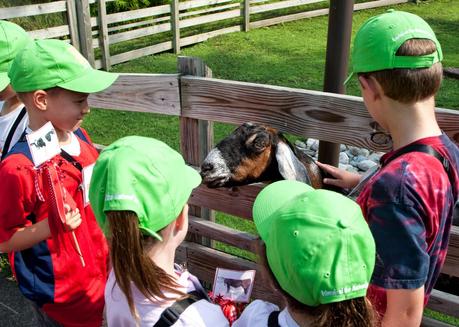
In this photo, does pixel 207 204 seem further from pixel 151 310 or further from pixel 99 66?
pixel 99 66

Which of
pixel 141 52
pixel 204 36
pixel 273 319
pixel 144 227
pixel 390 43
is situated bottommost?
pixel 141 52

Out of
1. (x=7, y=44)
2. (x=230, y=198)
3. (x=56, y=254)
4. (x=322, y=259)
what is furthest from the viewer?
(x=230, y=198)

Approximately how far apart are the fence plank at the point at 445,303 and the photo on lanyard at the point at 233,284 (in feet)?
3.70

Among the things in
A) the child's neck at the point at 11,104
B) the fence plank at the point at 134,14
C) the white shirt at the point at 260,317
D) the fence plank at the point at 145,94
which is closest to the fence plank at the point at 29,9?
the fence plank at the point at 134,14

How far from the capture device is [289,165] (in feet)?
8.66

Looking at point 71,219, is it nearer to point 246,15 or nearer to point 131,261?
point 131,261

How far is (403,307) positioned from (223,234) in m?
1.97

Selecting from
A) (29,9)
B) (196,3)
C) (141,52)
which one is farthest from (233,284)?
(196,3)

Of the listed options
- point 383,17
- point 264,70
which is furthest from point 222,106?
point 264,70

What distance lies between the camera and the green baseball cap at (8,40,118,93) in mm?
2348

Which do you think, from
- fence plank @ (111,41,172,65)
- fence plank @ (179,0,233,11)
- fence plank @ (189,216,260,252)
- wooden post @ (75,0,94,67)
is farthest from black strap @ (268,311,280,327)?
fence plank @ (179,0,233,11)

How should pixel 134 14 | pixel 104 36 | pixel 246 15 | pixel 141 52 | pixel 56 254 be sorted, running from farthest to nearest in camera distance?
pixel 246 15, pixel 134 14, pixel 141 52, pixel 104 36, pixel 56 254

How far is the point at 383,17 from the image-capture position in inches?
72.6

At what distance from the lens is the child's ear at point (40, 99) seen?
7.83 ft
